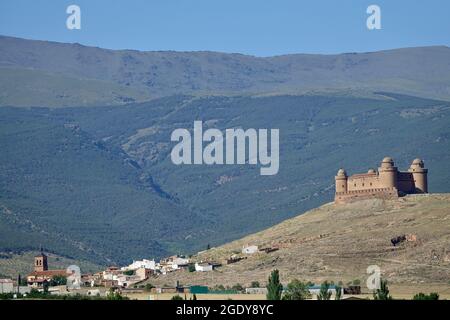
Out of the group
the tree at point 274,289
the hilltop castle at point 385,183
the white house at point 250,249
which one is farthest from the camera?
the hilltop castle at point 385,183

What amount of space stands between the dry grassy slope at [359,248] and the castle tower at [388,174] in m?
2.02

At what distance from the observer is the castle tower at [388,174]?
471ft

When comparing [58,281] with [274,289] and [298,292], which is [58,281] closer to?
[298,292]

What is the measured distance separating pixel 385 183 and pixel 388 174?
198 cm

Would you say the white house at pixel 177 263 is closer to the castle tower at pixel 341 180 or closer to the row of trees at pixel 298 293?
the castle tower at pixel 341 180

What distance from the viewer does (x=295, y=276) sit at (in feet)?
421

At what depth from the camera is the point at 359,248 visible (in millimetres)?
133875

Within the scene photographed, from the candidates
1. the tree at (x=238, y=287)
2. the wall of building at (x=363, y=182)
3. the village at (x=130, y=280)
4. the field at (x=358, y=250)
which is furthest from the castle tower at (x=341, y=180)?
the tree at (x=238, y=287)

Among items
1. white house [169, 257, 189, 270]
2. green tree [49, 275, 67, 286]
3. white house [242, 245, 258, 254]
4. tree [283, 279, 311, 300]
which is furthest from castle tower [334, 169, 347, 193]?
tree [283, 279, 311, 300]

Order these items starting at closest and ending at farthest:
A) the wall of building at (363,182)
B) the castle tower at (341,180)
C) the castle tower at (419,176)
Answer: the wall of building at (363,182), the castle tower at (419,176), the castle tower at (341,180)

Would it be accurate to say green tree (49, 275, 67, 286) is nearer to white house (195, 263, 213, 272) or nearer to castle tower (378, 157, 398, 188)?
white house (195, 263, 213, 272)

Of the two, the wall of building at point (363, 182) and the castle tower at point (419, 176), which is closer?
the wall of building at point (363, 182)

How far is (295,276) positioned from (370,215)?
17898 millimetres

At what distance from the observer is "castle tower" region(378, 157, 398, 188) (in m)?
144
